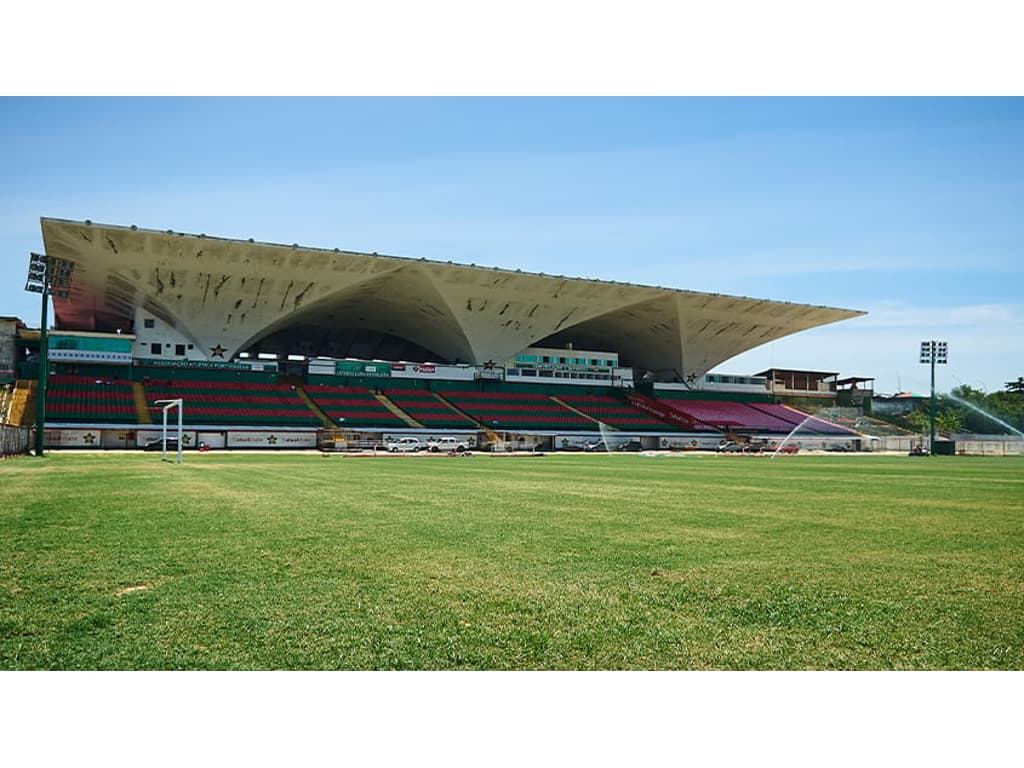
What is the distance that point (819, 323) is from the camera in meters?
85.6

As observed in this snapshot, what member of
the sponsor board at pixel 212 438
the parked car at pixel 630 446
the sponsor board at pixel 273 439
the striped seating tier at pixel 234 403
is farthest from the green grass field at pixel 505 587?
the parked car at pixel 630 446

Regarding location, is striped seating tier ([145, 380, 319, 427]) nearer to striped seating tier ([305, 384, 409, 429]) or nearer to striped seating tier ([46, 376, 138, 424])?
striped seating tier ([46, 376, 138, 424])

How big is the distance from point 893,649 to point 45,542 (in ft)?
31.2

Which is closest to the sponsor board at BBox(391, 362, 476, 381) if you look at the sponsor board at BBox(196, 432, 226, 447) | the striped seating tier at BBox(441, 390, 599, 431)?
the striped seating tier at BBox(441, 390, 599, 431)

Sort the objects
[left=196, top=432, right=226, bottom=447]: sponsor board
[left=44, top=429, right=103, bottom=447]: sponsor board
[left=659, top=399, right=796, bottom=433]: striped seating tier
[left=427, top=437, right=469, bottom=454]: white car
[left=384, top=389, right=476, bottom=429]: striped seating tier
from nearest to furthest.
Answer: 1. [left=44, top=429, right=103, bottom=447]: sponsor board
2. [left=196, top=432, right=226, bottom=447]: sponsor board
3. [left=427, top=437, right=469, bottom=454]: white car
4. [left=384, top=389, right=476, bottom=429]: striped seating tier
5. [left=659, top=399, right=796, bottom=433]: striped seating tier

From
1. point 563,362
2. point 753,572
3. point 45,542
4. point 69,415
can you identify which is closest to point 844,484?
point 753,572

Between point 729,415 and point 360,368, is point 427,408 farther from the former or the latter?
point 729,415

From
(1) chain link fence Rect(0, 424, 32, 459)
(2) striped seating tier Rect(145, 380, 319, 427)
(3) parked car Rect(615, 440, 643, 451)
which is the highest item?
(2) striped seating tier Rect(145, 380, 319, 427)

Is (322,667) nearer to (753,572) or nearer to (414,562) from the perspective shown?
(414,562)

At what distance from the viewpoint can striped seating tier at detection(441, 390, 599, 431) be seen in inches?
2778

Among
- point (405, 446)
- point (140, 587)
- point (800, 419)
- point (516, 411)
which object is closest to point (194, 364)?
point (405, 446)

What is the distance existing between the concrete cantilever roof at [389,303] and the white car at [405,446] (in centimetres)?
1493

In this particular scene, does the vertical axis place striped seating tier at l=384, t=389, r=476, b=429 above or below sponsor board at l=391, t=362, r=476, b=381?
below

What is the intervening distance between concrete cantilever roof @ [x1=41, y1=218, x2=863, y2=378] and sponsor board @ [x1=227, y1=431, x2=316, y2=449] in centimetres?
1131
